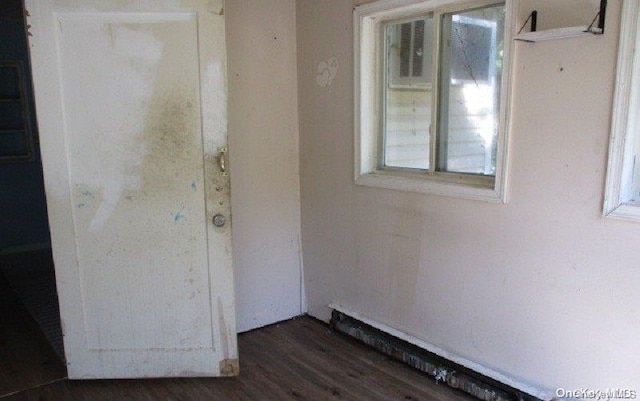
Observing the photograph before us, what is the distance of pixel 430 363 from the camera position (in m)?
2.54

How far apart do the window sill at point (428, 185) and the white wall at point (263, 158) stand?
60 centimetres

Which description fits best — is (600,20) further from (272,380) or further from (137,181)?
(272,380)

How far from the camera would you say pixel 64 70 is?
2.27 metres

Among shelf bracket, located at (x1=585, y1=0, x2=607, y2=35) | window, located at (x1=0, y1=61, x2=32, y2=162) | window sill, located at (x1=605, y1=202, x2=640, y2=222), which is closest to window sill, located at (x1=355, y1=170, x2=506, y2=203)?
window sill, located at (x1=605, y1=202, x2=640, y2=222)

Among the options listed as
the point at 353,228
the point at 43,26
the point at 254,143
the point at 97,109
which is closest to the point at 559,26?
the point at 353,228

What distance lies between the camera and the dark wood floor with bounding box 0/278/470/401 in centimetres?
244

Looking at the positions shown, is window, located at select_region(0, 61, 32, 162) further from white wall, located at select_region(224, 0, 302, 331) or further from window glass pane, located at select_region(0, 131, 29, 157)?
white wall, located at select_region(224, 0, 302, 331)

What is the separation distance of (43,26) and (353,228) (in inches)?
74.6

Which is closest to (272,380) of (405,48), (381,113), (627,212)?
(381,113)

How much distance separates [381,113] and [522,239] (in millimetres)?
1102

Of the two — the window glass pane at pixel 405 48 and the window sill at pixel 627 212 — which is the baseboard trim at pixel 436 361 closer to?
the window sill at pixel 627 212

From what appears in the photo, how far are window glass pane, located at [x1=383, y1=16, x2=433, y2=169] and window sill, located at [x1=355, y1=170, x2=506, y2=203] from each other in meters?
0.11

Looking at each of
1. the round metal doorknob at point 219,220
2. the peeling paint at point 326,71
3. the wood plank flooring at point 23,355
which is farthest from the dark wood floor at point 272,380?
the peeling paint at point 326,71

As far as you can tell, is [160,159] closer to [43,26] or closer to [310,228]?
[43,26]
